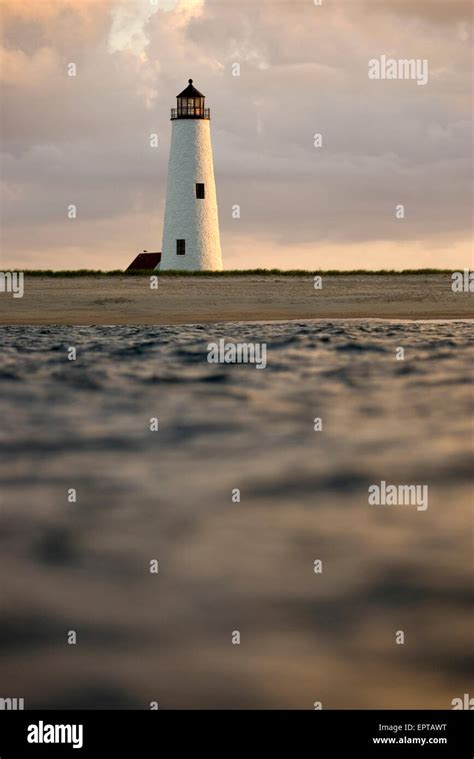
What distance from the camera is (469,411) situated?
44.8 ft

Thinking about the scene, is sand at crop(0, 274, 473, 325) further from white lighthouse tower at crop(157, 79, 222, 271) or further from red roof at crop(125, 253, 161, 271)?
red roof at crop(125, 253, 161, 271)

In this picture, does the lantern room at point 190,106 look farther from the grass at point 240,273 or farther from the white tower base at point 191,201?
the grass at point 240,273

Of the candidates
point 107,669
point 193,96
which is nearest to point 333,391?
point 107,669

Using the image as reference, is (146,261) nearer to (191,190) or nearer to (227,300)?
(191,190)

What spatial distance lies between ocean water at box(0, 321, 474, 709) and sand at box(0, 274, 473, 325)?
61.0 ft

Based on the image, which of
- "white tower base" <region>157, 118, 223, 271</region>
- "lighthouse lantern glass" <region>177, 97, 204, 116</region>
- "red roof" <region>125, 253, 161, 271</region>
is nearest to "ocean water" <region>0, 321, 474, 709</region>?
"white tower base" <region>157, 118, 223, 271</region>

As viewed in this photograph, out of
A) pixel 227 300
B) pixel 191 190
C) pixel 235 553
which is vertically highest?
pixel 191 190

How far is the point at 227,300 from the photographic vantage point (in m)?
35.9

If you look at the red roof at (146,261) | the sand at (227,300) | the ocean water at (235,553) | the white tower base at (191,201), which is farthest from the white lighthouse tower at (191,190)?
the ocean water at (235,553)

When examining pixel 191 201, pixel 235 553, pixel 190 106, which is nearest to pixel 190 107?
pixel 190 106

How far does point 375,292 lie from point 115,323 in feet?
32.1

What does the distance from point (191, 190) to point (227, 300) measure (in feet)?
39.9
